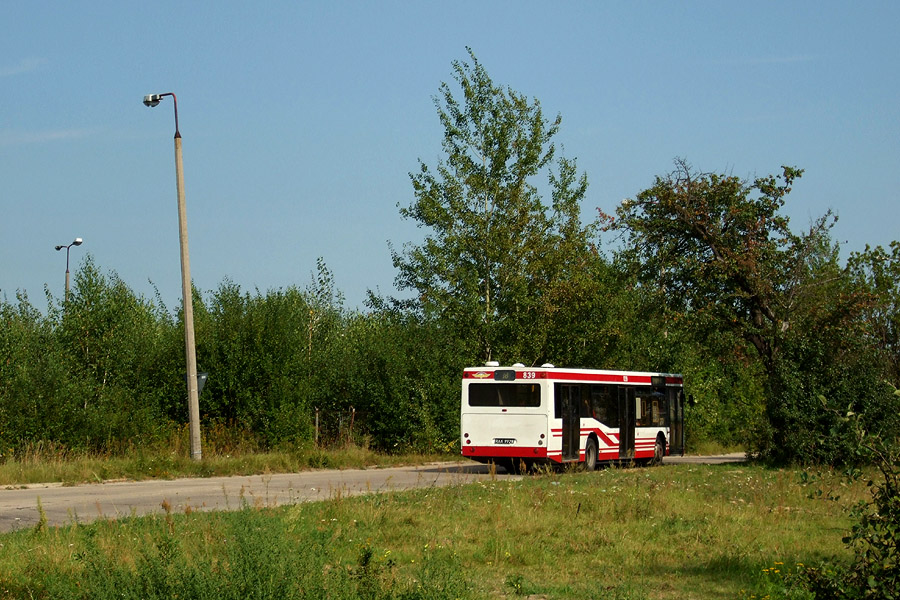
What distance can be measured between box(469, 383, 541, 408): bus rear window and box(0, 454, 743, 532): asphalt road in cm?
228

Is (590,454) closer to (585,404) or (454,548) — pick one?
(585,404)

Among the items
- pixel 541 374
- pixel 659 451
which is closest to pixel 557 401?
pixel 541 374

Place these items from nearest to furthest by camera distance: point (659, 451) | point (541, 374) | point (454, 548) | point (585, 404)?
point (454, 548) → point (541, 374) → point (585, 404) → point (659, 451)

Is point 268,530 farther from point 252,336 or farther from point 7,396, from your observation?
point 252,336

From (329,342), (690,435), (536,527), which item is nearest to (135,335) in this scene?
(329,342)

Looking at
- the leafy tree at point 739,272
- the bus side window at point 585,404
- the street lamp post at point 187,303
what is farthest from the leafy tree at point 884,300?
the street lamp post at point 187,303

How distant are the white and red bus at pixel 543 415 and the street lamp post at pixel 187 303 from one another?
717cm

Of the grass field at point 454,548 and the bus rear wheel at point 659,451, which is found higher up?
the grass field at point 454,548

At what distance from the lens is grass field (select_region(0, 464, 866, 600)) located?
8.59m

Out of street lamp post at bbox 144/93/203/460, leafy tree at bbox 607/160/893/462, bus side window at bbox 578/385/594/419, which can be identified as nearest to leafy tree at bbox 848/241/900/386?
leafy tree at bbox 607/160/893/462

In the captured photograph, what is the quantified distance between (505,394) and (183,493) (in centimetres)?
1031

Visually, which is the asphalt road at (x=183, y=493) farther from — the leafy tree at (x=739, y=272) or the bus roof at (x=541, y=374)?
the leafy tree at (x=739, y=272)

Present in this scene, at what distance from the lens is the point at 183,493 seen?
67.6ft

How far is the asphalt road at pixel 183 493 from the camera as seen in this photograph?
16047 millimetres
